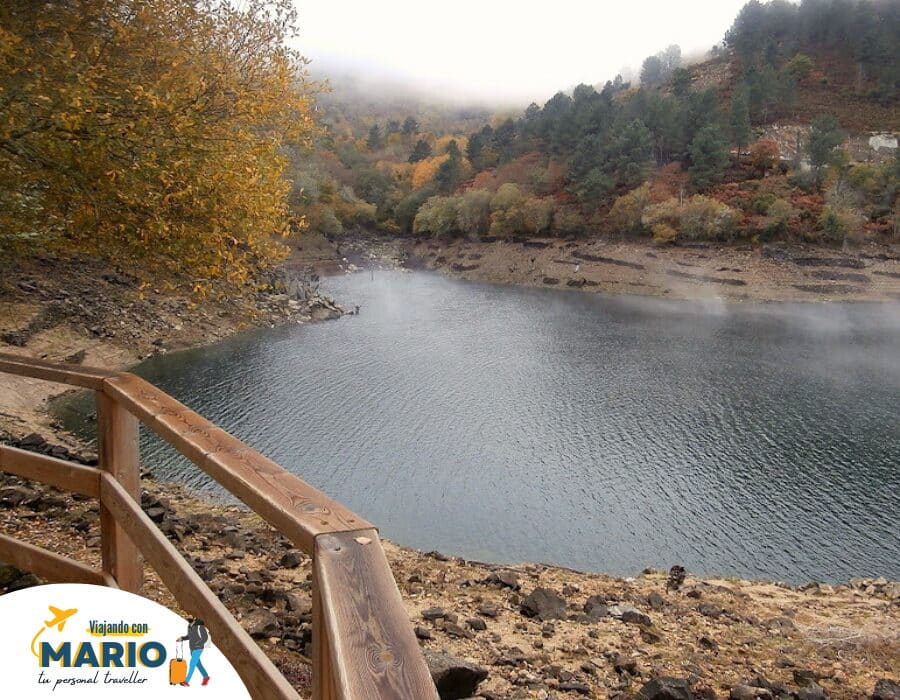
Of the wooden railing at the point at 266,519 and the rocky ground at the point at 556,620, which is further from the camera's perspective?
the rocky ground at the point at 556,620

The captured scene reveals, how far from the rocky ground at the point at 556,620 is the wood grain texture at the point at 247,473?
3.95 m

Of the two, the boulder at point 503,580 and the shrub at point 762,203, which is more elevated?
the shrub at point 762,203

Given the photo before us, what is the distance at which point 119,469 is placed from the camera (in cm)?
391

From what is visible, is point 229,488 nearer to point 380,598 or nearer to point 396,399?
point 380,598

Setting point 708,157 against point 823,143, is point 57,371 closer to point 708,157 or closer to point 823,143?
point 708,157

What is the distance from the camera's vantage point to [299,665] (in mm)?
7496

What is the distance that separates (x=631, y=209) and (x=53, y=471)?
271ft

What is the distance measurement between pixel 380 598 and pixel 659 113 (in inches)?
3806

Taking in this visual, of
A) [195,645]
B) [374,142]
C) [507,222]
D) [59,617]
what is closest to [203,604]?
[195,645]

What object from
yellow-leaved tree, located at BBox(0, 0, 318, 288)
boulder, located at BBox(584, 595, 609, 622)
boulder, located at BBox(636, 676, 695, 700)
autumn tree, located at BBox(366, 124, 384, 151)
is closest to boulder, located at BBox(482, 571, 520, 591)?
boulder, located at BBox(584, 595, 609, 622)

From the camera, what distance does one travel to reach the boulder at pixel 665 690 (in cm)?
893

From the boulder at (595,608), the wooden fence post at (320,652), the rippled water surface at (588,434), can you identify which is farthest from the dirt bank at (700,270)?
the wooden fence post at (320,652)

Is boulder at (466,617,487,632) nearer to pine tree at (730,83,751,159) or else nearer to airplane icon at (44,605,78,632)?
airplane icon at (44,605,78,632)

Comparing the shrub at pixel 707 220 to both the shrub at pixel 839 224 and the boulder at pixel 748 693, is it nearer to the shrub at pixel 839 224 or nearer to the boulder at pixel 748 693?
the shrub at pixel 839 224
